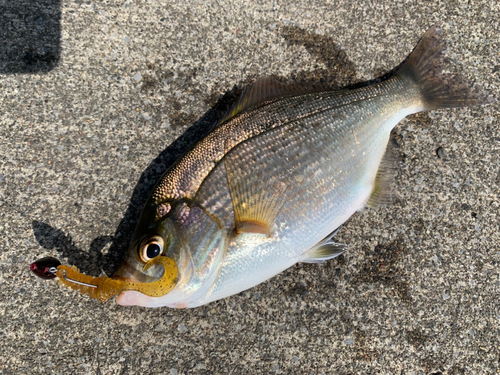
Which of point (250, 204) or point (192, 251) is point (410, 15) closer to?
point (250, 204)

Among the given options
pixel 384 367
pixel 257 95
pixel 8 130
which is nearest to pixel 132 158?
pixel 8 130

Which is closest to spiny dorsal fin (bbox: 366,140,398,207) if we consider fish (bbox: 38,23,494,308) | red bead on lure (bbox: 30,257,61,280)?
fish (bbox: 38,23,494,308)

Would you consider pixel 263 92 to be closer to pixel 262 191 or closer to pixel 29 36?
pixel 262 191

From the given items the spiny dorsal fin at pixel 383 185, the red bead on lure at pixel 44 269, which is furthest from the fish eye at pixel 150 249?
the spiny dorsal fin at pixel 383 185

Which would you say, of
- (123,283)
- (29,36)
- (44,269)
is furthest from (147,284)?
(29,36)

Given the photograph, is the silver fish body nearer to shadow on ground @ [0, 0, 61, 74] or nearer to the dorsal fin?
the dorsal fin
